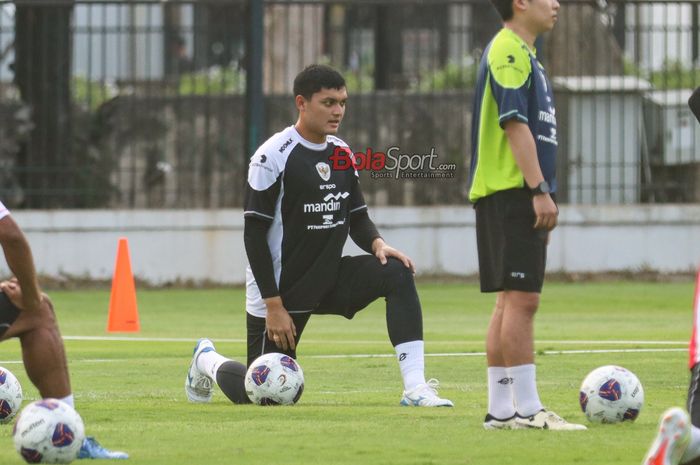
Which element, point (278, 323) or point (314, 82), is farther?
point (314, 82)

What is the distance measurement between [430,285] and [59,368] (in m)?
14.0

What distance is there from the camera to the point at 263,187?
9336mm

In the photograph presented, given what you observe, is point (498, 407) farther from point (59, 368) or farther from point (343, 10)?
point (343, 10)

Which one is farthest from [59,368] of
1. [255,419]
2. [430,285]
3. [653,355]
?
[430,285]

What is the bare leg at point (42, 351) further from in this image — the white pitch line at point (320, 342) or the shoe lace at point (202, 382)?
the white pitch line at point (320, 342)

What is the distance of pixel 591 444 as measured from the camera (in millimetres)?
7273

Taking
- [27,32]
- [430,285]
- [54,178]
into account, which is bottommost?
[430,285]

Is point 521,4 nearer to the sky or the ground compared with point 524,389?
nearer to the sky

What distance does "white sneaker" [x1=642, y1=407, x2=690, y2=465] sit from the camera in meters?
5.57

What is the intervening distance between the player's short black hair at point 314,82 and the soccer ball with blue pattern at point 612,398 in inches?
92.4

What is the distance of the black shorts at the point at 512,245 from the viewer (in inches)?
302

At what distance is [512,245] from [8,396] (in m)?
2.55

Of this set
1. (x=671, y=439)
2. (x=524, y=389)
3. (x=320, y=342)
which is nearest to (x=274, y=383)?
(x=524, y=389)

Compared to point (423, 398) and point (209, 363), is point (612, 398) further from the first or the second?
point (209, 363)
